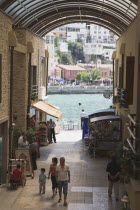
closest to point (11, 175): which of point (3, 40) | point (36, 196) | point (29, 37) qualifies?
point (36, 196)

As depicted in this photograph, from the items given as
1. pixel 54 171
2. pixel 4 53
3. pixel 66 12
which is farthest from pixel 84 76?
pixel 54 171

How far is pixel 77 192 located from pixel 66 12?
17.1 m

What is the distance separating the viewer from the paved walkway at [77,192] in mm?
14281

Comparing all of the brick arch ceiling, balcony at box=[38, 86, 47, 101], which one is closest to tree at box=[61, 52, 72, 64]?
the brick arch ceiling

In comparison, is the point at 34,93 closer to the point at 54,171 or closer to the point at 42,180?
the point at 42,180

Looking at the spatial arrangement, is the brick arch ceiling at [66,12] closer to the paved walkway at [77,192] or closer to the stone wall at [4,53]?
the stone wall at [4,53]

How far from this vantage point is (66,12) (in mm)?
30781

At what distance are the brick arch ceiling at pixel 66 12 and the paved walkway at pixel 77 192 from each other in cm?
704

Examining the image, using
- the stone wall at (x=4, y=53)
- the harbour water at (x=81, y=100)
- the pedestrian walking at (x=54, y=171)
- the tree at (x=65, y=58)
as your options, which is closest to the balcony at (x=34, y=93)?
the stone wall at (x=4, y=53)

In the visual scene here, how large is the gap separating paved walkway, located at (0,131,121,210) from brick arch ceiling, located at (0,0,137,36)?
7.04 m

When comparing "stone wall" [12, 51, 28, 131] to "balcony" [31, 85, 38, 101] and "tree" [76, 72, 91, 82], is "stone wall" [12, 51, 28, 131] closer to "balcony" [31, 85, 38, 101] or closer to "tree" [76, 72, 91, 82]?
"balcony" [31, 85, 38, 101]

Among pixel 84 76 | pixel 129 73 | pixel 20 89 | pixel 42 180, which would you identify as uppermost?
pixel 84 76

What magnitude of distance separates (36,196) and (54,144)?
44.0 ft

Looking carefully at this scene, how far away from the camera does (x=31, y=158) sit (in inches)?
738
